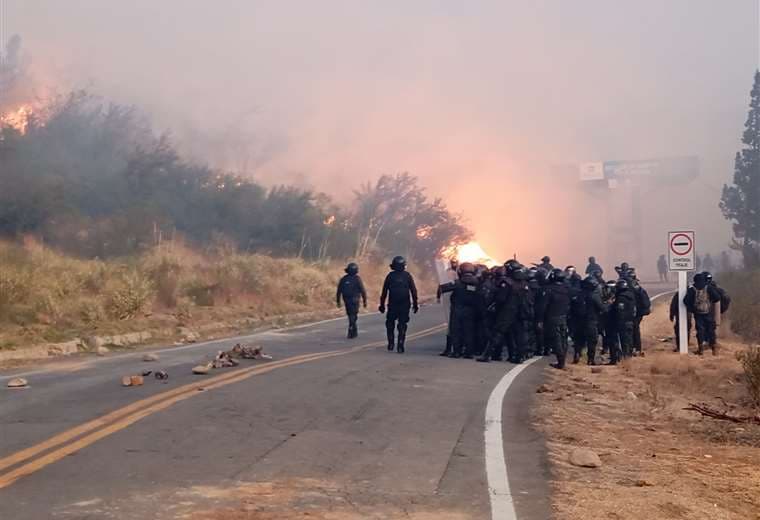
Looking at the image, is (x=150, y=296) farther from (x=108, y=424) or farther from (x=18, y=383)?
(x=108, y=424)

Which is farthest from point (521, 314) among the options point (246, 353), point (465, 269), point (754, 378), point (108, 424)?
point (108, 424)

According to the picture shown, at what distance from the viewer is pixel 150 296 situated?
1962 centimetres

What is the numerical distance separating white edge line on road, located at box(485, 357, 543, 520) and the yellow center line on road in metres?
3.13

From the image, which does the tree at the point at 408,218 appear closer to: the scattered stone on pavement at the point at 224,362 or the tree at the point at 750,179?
the tree at the point at 750,179

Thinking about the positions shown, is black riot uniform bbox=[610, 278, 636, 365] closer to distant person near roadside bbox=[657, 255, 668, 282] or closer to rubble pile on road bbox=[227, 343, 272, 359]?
rubble pile on road bbox=[227, 343, 272, 359]

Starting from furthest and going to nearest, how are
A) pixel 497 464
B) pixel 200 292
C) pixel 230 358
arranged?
pixel 200 292 → pixel 230 358 → pixel 497 464

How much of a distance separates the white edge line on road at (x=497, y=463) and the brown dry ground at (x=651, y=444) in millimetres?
329

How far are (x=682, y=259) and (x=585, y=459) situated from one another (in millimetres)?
9999

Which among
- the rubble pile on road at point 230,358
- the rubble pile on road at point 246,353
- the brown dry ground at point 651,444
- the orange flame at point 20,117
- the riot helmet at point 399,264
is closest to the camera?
the brown dry ground at point 651,444

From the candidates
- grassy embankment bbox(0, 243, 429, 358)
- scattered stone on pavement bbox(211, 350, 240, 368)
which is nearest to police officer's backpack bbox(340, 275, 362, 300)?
grassy embankment bbox(0, 243, 429, 358)

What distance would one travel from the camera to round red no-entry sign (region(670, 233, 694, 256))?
1548cm

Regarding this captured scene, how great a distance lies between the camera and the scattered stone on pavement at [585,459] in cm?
636

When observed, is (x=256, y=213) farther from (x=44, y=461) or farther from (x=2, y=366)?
(x=44, y=461)

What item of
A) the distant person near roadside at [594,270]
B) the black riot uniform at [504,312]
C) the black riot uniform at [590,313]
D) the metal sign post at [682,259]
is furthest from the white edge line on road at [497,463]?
the distant person near roadside at [594,270]
